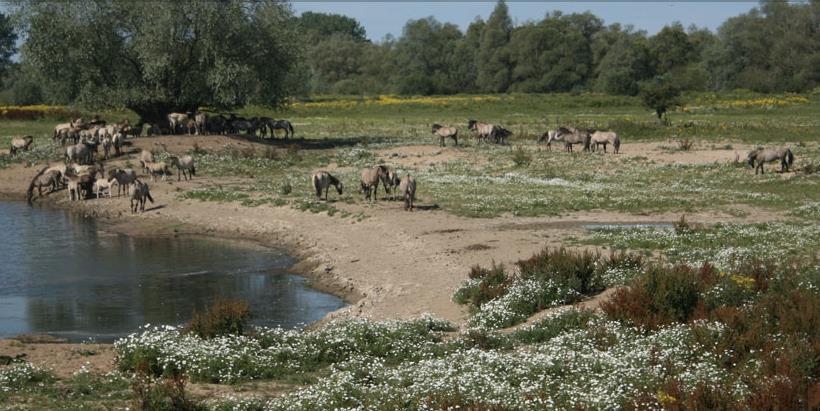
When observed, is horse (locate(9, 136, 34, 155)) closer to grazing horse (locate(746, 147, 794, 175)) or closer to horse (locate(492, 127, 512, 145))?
horse (locate(492, 127, 512, 145))

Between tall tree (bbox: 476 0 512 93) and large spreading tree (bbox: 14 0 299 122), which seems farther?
tall tree (bbox: 476 0 512 93)

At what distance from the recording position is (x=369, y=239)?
25688 mm

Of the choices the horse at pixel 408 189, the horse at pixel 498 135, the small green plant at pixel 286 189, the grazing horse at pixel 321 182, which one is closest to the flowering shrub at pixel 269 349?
the horse at pixel 408 189

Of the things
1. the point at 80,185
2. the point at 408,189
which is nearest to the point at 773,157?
the point at 408,189

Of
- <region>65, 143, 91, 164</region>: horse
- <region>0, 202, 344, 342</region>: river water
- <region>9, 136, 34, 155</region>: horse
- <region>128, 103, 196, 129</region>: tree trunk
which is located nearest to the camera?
<region>0, 202, 344, 342</region>: river water

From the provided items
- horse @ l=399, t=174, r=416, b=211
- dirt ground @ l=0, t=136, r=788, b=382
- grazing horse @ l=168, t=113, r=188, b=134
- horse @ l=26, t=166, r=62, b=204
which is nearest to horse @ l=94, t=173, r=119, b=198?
dirt ground @ l=0, t=136, r=788, b=382

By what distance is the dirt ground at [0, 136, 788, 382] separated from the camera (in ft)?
62.5

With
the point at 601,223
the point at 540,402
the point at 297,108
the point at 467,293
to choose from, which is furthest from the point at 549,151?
the point at 297,108

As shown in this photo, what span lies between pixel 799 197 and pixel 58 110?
57.0m

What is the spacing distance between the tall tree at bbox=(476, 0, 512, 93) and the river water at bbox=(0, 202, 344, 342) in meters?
97.8

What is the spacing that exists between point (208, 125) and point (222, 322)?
36.2 meters

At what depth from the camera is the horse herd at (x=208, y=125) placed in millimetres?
49000

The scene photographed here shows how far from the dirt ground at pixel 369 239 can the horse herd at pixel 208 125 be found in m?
11.4

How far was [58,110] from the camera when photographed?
2840 inches
